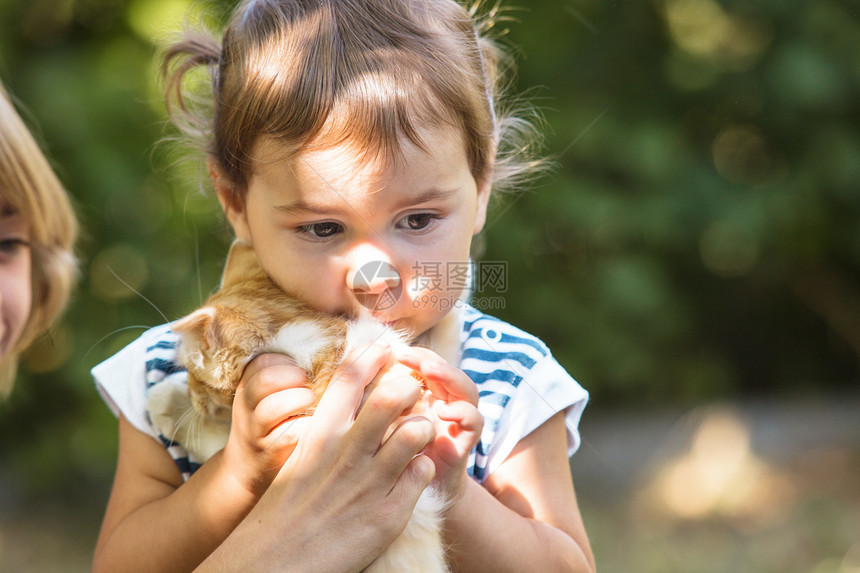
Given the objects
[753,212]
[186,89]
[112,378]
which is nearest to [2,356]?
[112,378]

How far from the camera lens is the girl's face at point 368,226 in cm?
78

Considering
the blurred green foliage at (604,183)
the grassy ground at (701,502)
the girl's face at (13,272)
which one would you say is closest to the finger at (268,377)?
the girl's face at (13,272)

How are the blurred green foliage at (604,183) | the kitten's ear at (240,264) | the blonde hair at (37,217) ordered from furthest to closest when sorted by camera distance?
the blurred green foliage at (604,183), the blonde hair at (37,217), the kitten's ear at (240,264)

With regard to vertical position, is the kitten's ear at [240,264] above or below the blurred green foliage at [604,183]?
above

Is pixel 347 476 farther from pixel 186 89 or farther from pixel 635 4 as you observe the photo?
pixel 635 4

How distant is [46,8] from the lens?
195cm

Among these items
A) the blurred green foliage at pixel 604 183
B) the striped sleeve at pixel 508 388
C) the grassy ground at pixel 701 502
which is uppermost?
the striped sleeve at pixel 508 388

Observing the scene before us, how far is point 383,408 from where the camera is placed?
74 centimetres

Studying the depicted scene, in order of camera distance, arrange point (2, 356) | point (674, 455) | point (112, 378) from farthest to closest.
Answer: point (674, 455) < point (2, 356) < point (112, 378)

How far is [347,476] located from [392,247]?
0.23m

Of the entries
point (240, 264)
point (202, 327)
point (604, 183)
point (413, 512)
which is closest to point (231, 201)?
point (240, 264)

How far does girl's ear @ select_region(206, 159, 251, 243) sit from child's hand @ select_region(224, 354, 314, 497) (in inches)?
8.4

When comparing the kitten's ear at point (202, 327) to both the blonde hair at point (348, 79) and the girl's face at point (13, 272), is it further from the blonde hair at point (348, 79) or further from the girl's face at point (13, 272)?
the girl's face at point (13, 272)

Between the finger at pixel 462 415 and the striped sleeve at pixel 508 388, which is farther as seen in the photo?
the striped sleeve at pixel 508 388
